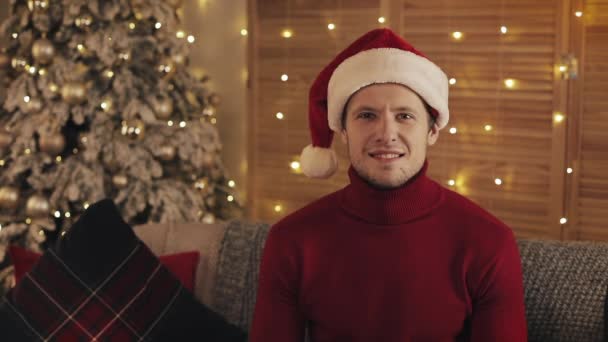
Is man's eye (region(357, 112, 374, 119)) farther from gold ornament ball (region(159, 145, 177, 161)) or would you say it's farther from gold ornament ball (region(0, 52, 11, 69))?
gold ornament ball (region(0, 52, 11, 69))

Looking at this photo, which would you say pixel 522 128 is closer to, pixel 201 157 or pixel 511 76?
pixel 511 76

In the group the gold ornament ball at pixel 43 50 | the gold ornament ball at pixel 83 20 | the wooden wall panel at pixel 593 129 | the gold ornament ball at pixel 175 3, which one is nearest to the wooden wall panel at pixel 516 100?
the wooden wall panel at pixel 593 129

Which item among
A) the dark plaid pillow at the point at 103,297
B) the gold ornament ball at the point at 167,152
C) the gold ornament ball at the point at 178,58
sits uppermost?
the gold ornament ball at the point at 178,58

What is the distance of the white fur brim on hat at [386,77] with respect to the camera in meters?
1.67

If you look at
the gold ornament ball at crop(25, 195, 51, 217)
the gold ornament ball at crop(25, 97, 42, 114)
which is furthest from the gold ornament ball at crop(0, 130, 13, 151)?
the gold ornament ball at crop(25, 195, 51, 217)

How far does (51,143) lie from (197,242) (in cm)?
148

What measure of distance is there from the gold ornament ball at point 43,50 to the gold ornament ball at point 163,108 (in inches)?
19.7

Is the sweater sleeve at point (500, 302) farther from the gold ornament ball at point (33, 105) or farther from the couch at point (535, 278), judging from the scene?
the gold ornament ball at point (33, 105)

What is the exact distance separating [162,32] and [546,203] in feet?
6.24

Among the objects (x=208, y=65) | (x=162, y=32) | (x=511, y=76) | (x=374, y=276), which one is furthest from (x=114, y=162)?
(x=374, y=276)

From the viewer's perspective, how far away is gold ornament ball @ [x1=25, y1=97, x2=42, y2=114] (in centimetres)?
343

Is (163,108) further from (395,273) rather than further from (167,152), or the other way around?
(395,273)

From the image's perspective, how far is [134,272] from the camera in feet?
6.48

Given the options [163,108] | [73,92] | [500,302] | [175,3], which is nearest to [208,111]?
[163,108]
